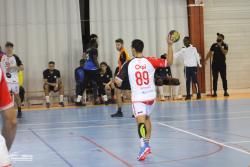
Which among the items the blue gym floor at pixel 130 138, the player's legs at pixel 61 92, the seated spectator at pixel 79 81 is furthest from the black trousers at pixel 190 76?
the player's legs at pixel 61 92

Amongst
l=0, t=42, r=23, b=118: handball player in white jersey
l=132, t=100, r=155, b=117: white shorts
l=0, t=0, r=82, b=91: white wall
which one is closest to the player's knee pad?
l=132, t=100, r=155, b=117: white shorts

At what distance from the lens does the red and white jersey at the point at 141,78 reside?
8.69 meters

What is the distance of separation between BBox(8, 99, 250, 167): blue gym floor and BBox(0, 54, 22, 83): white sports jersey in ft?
4.06

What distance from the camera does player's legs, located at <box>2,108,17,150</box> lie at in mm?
3639

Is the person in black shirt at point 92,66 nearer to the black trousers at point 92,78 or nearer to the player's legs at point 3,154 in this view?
the black trousers at point 92,78

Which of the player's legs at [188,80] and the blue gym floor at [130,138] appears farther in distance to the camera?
the player's legs at [188,80]

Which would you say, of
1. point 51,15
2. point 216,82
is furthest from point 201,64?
point 51,15

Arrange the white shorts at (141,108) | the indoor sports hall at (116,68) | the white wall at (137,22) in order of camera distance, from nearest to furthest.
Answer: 1. the white shorts at (141,108)
2. the indoor sports hall at (116,68)
3. the white wall at (137,22)

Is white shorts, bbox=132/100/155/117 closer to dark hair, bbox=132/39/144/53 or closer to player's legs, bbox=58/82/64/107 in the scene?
dark hair, bbox=132/39/144/53

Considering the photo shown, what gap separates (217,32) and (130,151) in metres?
14.1

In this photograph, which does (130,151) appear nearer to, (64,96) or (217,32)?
(64,96)

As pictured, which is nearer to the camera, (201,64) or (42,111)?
(42,111)

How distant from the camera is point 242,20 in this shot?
22531 millimetres

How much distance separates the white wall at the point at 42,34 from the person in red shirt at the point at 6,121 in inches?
665
